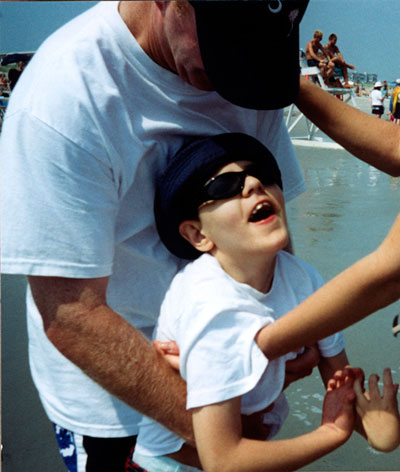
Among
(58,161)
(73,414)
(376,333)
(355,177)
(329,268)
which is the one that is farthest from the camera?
(355,177)

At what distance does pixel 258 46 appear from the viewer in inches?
36.8

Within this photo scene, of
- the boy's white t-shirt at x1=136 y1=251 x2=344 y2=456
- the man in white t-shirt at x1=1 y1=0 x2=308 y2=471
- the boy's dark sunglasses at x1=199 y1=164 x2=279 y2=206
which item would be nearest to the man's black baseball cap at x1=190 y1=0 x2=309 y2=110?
the man in white t-shirt at x1=1 y1=0 x2=308 y2=471

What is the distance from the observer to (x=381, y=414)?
0.93 m

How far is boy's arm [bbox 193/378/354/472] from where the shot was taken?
0.89m

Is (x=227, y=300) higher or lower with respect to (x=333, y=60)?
higher

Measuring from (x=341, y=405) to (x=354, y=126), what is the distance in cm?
51

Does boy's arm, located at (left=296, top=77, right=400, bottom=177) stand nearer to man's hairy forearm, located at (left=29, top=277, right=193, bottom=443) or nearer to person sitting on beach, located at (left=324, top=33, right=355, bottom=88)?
man's hairy forearm, located at (left=29, top=277, right=193, bottom=443)

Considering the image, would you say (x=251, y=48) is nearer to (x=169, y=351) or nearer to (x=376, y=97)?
(x=169, y=351)

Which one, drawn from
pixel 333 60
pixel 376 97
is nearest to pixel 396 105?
pixel 376 97

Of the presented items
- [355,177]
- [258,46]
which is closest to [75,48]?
[258,46]

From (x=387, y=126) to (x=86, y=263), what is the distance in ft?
2.05

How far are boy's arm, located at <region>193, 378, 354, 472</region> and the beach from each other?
77 centimetres

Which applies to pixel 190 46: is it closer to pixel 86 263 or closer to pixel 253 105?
pixel 253 105

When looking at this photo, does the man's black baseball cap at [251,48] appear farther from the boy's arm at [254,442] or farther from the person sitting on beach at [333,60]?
the person sitting on beach at [333,60]
